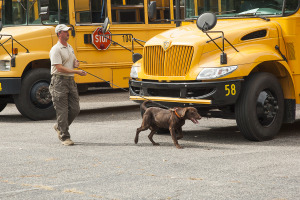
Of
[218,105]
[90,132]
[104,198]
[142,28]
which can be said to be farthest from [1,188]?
[142,28]

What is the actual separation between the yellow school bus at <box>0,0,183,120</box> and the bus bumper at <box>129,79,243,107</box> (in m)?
3.01

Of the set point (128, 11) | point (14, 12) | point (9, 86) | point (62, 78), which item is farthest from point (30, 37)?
point (62, 78)

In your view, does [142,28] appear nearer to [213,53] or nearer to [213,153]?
[213,53]

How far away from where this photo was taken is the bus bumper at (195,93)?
9312mm

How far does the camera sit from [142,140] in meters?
10.1

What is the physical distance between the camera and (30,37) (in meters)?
13.2

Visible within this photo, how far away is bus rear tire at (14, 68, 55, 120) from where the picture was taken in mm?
13062

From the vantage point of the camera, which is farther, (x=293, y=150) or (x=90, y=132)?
(x=90, y=132)

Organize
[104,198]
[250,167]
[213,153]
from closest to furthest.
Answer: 1. [104,198]
2. [250,167]
3. [213,153]

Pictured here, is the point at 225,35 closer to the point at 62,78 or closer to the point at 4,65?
the point at 62,78

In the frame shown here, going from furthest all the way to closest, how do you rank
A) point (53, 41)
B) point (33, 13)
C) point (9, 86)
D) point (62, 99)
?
point (33, 13), point (53, 41), point (9, 86), point (62, 99)

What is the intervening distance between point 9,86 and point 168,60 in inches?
160

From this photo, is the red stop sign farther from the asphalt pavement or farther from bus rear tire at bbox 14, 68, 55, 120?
the asphalt pavement

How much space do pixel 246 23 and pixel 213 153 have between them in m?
2.32
